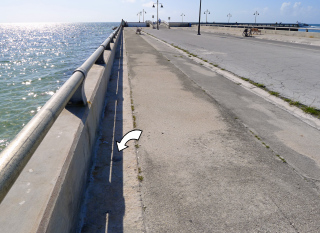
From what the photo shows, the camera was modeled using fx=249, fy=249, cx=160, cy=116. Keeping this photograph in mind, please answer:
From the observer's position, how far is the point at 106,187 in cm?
316

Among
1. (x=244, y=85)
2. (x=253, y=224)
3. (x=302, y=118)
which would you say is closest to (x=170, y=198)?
(x=253, y=224)

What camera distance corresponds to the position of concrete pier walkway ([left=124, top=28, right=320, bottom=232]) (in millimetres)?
2701

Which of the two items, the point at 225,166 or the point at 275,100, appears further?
the point at 275,100

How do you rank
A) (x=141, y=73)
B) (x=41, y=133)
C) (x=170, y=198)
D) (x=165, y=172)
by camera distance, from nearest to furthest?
(x=41, y=133) → (x=170, y=198) → (x=165, y=172) → (x=141, y=73)

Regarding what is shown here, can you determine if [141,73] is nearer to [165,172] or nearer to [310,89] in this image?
[310,89]

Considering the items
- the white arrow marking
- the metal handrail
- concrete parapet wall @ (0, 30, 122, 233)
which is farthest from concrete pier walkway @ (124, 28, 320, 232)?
the metal handrail

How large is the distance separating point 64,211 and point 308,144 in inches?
161

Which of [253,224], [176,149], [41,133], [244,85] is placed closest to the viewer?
[41,133]

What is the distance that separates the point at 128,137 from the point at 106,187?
57.3 inches

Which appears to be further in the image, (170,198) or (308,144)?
(308,144)

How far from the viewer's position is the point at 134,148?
13.5 feet

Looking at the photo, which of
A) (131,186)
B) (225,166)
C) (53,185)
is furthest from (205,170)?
(53,185)

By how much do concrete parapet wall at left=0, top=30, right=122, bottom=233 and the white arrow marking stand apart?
850mm

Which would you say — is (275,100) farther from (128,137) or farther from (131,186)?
(131,186)
